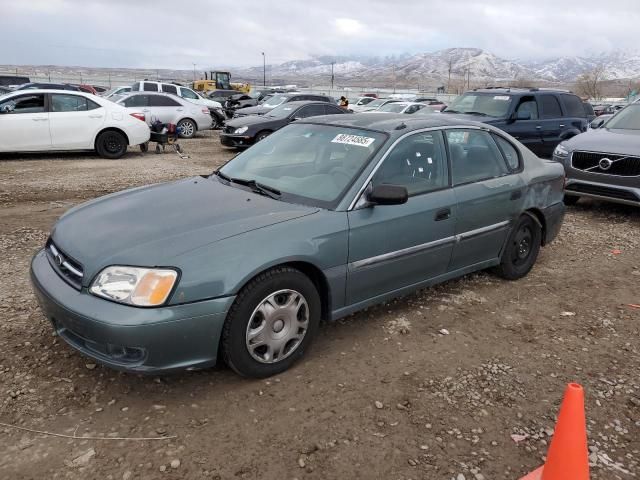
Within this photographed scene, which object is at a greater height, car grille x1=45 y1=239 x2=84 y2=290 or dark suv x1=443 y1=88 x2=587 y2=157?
dark suv x1=443 y1=88 x2=587 y2=157

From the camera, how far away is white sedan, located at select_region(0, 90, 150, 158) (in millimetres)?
10203

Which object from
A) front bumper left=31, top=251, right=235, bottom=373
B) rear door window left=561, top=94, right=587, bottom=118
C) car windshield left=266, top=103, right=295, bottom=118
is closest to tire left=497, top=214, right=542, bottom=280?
front bumper left=31, top=251, right=235, bottom=373

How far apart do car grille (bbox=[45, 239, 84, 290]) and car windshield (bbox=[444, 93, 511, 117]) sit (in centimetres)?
906

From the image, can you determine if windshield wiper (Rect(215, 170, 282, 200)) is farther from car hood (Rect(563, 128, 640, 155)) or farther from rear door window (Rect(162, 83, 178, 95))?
rear door window (Rect(162, 83, 178, 95))

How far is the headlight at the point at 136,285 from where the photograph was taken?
2.64 metres

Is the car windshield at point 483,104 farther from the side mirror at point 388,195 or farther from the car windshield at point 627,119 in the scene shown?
the side mirror at point 388,195

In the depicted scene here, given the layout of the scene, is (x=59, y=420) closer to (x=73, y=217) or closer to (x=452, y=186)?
(x=73, y=217)

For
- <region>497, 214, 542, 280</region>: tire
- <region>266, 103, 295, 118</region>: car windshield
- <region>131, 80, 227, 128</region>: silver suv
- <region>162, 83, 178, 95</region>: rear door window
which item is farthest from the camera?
<region>162, 83, 178, 95</region>: rear door window

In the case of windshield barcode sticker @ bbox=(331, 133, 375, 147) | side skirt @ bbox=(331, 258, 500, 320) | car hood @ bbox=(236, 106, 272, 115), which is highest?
windshield barcode sticker @ bbox=(331, 133, 375, 147)

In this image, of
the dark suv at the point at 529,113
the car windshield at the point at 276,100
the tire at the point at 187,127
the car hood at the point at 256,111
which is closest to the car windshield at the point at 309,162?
the dark suv at the point at 529,113

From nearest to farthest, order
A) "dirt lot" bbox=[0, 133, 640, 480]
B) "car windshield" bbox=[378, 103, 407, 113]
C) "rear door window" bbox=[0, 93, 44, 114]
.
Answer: "dirt lot" bbox=[0, 133, 640, 480]
"rear door window" bbox=[0, 93, 44, 114]
"car windshield" bbox=[378, 103, 407, 113]

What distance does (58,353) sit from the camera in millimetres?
3293

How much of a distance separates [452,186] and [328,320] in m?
1.51

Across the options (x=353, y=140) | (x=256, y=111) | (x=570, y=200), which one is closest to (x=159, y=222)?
(x=353, y=140)
